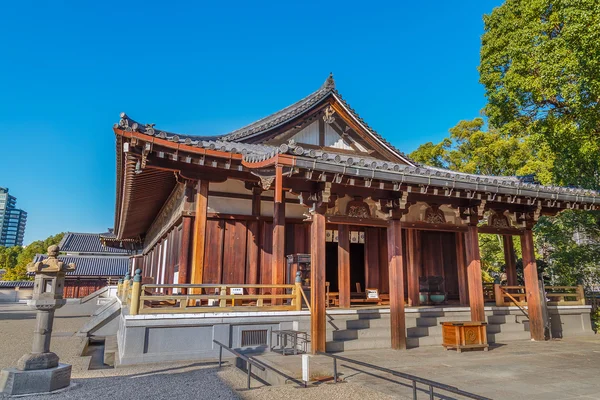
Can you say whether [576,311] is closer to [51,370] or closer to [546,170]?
[546,170]

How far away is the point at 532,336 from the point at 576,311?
2.85 m

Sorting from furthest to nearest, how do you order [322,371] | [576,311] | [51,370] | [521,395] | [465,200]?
[576,311] < [465,200] < [322,371] < [51,370] < [521,395]

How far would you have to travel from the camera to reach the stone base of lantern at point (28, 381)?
245 inches

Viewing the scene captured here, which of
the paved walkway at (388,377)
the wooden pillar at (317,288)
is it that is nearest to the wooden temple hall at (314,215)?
the wooden pillar at (317,288)

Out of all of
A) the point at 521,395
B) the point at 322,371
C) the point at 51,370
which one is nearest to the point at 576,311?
the point at 521,395

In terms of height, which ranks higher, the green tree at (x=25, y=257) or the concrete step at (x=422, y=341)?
the green tree at (x=25, y=257)

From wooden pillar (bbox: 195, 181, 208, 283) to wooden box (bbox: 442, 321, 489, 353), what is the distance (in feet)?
20.3

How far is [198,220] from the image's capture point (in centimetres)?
1020

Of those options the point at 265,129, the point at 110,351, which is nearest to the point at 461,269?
the point at 265,129

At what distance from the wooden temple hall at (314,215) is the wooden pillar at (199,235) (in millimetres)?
26

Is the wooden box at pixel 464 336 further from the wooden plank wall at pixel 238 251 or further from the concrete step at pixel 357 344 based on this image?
the wooden plank wall at pixel 238 251

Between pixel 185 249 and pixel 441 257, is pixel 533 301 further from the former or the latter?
pixel 185 249

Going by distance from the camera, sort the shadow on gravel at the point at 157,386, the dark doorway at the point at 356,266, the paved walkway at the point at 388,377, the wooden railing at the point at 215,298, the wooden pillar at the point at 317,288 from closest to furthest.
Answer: the paved walkway at the point at 388,377 < the shadow on gravel at the point at 157,386 < the wooden railing at the point at 215,298 < the wooden pillar at the point at 317,288 < the dark doorway at the point at 356,266

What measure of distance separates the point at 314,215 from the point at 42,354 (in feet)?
19.1
